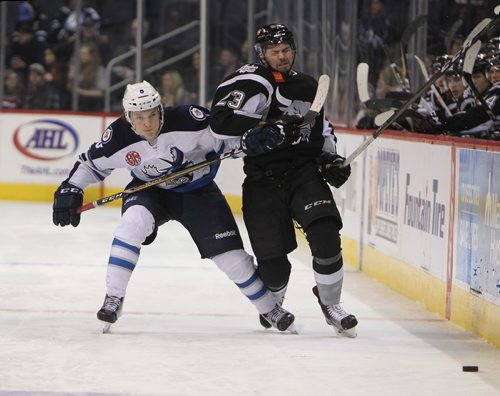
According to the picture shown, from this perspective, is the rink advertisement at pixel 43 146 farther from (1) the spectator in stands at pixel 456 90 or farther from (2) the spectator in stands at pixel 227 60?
(1) the spectator in stands at pixel 456 90

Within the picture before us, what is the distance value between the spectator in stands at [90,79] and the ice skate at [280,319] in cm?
724

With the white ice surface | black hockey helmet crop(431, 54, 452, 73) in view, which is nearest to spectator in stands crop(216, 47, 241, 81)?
the white ice surface

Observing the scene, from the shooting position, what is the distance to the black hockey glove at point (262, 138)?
16.6ft

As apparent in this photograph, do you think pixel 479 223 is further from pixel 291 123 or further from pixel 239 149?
pixel 239 149

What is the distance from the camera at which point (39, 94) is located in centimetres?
1246

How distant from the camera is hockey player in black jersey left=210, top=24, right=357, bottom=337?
519 centimetres

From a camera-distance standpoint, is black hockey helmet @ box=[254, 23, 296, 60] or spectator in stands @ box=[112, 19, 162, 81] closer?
black hockey helmet @ box=[254, 23, 296, 60]

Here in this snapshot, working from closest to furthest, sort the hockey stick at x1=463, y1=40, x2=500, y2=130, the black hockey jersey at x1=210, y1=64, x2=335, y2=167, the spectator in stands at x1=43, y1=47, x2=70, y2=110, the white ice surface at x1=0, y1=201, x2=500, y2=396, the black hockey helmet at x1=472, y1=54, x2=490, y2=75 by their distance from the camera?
the white ice surface at x1=0, y1=201, x2=500, y2=396 → the black hockey jersey at x1=210, y1=64, x2=335, y2=167 → the hockey stick at x1=463, y1=40, x2=500, y2=130 → the black hockey helmet at x1=472, y1=54, x2=490, y2=75 → the spectator in stands at x1=43, y1=47, x2=70, y2=110

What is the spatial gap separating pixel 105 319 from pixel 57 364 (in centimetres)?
63

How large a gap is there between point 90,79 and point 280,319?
24.5ft

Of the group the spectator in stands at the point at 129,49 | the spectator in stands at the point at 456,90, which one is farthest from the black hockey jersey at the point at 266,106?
the spectator in stands at the point at 129,49

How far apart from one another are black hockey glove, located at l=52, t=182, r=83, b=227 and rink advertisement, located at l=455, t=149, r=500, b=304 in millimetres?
1625

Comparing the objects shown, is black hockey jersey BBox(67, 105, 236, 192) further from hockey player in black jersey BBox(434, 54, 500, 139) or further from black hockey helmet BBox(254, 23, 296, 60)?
hockey player in black jersey BBox(434, 54, 500, 139)

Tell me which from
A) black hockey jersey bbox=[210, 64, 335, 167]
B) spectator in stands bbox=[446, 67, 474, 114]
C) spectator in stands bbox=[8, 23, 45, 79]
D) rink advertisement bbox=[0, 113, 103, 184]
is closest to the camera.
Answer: black hockey jersey bbox=[210, 64, 335, 167]
